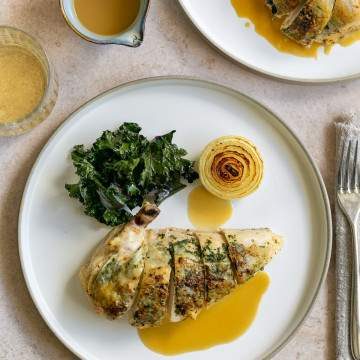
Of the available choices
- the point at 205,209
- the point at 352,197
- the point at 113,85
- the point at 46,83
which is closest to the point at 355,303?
the point at 352,197

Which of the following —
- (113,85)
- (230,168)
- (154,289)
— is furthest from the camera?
(113,85)

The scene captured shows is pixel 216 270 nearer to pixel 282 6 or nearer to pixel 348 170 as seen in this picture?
pixel 348 170

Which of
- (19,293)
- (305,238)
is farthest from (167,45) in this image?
(19,293)

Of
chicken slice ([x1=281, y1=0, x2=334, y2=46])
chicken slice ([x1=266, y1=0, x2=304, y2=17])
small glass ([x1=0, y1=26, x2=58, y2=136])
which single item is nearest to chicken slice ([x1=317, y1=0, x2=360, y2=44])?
chicken slice ([x1=281, y1=0, x2=334, y2=46])

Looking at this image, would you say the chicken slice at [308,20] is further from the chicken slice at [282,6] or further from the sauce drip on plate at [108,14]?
the sauce drip on plate at [108,14]

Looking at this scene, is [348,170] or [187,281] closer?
[187,281]

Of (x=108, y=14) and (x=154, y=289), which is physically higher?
(x=108, y=14)

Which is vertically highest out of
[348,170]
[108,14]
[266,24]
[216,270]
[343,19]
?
[343,19]

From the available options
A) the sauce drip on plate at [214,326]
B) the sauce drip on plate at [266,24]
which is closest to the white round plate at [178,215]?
the sauce drip on plate at [214,326]
